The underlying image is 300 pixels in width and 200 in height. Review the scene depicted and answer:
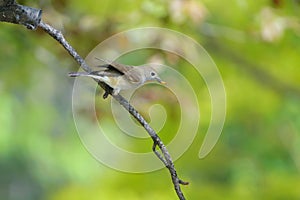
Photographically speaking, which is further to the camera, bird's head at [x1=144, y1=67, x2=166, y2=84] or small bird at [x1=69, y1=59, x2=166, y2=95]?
bird's head at [x1=144, y1=67, x2=166, y2=84]

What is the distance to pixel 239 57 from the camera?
2.70 meters

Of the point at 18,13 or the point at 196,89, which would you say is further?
the point at 196,89

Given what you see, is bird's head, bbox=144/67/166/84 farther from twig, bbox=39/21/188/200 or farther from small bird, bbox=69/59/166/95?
twig, bbox=39/21/188/200

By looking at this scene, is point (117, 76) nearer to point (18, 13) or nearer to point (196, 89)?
point (18, 13)

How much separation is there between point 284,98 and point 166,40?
75cm

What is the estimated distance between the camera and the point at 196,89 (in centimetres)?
264

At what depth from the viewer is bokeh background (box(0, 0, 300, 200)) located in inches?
86.4

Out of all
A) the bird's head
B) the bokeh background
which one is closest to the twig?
the bird's head

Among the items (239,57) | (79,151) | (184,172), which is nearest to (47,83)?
(79,151)

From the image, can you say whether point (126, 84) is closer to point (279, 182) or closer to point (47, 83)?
point (279, 182)

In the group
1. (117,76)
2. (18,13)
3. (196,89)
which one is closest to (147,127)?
(117,76)

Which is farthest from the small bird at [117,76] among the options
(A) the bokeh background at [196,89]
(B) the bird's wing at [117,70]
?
(A) the bokeh background at [196,89]

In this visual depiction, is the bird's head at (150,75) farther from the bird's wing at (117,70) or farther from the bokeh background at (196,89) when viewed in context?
the bokeh background at (196,89)

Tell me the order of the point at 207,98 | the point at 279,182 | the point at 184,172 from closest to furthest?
the point at 207,98 < the point at 279,182 < the point at 184,172
